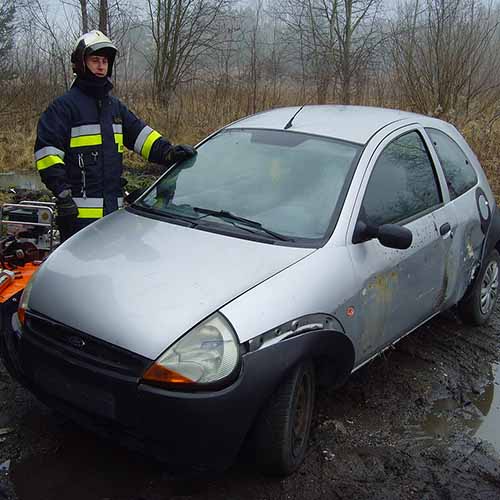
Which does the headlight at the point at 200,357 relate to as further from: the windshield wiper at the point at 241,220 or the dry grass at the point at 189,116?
the dry grass at the point at 189,116

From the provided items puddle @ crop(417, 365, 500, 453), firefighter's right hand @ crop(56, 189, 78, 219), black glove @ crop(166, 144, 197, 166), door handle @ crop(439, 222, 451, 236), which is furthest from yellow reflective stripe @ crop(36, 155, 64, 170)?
puddle @ crop(417, 365, 500, 453)

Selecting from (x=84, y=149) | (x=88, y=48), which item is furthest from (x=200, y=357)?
(x=88, y=48)

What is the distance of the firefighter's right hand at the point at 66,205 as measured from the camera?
149 inches

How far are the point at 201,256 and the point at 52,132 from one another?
66.0 inches

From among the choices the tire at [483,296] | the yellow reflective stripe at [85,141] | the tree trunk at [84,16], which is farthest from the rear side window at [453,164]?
the tree trunk at [84,16]

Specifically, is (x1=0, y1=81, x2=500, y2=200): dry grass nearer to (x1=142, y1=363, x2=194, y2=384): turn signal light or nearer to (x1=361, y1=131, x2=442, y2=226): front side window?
(x1=361, y1=131, x2=442, y2=226): front side window

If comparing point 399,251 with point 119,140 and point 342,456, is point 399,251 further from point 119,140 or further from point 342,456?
point 119,140

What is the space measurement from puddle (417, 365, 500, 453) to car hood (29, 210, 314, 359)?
1346 millimetres

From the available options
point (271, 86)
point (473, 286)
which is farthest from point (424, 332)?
point (271, 86)

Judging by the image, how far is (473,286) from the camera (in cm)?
446

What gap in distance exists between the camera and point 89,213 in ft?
13.5

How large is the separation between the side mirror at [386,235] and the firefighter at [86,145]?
4.44 feet

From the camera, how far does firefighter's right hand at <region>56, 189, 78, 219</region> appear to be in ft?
12.4

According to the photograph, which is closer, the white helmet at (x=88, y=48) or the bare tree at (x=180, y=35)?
the white helmet at (x=88, y=48)
